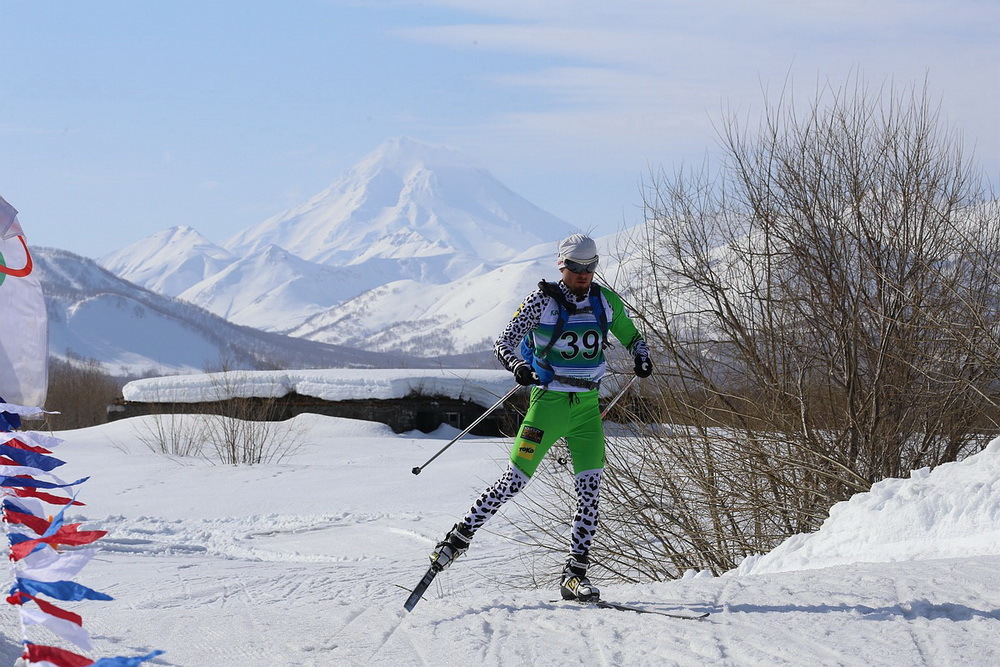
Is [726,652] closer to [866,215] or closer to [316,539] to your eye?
[866,215]

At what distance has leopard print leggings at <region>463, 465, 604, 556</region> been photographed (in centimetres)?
572

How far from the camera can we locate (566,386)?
5.71m

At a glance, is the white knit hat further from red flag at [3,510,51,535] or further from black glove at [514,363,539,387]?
red flag at [3,510,51,535]

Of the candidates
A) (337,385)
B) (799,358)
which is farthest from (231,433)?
(799,358)

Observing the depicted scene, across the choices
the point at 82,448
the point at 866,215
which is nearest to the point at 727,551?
the point at 866,215

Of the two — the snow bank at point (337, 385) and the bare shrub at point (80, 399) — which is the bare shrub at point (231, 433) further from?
the bare shrub at point (80, 399)

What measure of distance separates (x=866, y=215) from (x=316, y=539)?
7.55 metres

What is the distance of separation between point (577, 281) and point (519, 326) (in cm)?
43

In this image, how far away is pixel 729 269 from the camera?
11.9 meters

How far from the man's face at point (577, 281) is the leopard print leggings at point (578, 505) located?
3.39ft

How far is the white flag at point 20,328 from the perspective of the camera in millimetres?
2102

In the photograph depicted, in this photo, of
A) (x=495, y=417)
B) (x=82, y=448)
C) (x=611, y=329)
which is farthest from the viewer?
(x=495, y=417)

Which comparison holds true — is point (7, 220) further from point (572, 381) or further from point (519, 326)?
point (572, 381)

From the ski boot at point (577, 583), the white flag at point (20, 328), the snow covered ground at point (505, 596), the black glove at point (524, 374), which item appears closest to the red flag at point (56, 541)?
the white flag at point (20, 328)
